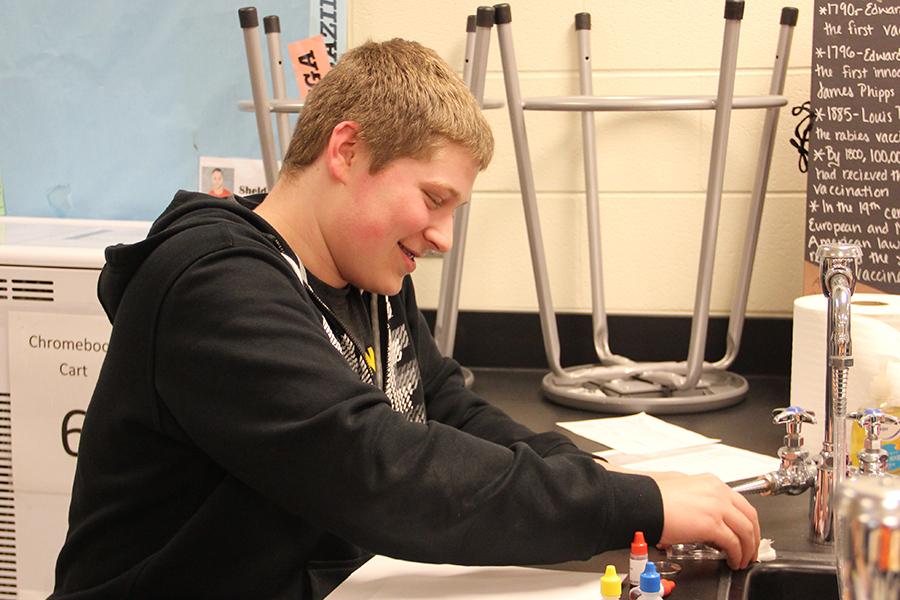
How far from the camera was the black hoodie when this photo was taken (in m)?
1.00

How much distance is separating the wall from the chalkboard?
19cm

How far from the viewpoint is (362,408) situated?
1026 mm

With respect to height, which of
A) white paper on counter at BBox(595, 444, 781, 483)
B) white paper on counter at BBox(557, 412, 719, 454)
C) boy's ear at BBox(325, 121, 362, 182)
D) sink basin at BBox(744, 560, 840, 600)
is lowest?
white paper on counter at BBox(557, 412, 719, 454)

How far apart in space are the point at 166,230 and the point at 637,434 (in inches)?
33.5

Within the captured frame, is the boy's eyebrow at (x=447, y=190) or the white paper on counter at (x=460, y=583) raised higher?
the boy's eyebrow at (x=447, y=190)

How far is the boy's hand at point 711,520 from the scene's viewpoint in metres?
1.08

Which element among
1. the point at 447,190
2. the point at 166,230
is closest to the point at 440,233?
the point at 447,190

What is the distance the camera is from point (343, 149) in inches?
47.0

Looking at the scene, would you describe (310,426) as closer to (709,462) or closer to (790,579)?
(790,579)

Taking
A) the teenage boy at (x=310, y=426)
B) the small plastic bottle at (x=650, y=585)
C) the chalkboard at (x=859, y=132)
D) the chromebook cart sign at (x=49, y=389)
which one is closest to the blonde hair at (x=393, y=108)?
the teenage boy at (x=310, y=426)

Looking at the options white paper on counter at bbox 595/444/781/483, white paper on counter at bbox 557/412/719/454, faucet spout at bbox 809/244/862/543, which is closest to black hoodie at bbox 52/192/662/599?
faucet spout at bbox 809/244/862/543

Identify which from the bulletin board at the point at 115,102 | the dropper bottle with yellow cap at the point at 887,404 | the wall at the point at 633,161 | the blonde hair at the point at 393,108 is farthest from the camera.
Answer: the bulletin board at the point at 115,102

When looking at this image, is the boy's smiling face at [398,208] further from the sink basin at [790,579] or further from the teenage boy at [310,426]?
the sink basin at [790,579]

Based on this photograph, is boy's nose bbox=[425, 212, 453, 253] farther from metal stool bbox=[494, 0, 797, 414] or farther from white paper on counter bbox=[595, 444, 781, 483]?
metal stool bbox=[494, 0, 797, 414]
